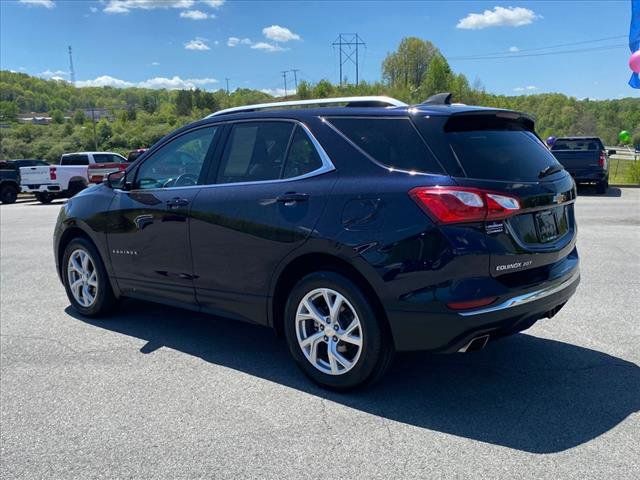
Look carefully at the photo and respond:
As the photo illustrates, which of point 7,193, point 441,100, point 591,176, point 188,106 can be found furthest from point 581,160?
point 188,106

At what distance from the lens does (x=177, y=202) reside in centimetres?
464

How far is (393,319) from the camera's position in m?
3.45

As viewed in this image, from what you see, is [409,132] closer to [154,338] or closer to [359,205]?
[359,205]

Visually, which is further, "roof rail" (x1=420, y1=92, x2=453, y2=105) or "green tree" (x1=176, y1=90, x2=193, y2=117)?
"green tree" (x1=176, y1=90, x2=193, y2=117)

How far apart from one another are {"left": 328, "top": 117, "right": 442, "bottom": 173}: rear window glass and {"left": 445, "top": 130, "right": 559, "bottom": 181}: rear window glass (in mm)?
172

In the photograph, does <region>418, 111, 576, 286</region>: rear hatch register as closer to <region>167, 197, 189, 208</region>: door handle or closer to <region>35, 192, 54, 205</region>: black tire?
<region>167, 197, 189, 208</region>: door handle

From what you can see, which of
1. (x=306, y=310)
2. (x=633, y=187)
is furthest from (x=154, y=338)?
(x=633, y=187)

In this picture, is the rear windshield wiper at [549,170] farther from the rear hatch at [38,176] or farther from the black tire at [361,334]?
the rear hatch at [38,176]

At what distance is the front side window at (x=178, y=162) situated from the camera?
467cm

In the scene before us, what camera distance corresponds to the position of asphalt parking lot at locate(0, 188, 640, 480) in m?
3.02

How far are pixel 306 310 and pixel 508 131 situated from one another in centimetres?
177

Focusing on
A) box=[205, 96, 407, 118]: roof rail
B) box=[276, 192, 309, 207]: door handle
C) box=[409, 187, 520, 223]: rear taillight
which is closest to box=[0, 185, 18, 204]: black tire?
box=[205, 96, 407, 118]: roof rail

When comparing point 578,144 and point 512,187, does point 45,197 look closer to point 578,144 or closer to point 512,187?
point 578,144

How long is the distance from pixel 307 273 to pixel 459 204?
1137 millimetres
